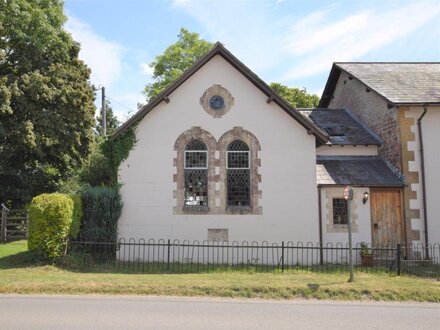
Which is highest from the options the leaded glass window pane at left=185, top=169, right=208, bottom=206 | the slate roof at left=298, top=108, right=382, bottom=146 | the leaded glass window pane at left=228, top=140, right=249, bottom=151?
the slate roof at left=298, top=108, right=382, bottom=146

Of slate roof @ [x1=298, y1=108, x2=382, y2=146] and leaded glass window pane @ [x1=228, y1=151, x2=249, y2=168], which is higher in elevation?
slate roof @ [x1=298, y1=108, x2=382, y2=146]

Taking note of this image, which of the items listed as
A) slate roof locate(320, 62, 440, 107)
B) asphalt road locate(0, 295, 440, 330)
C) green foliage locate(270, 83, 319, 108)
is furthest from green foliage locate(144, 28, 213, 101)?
asphalt road locate(0, 295, 440, 330)

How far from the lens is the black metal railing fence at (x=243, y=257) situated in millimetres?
13516

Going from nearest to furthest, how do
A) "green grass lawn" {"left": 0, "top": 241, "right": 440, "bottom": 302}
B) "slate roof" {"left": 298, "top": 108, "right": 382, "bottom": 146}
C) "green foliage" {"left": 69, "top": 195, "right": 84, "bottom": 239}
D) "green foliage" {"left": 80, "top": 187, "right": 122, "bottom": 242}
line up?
"green grass lawn" {"left": 0, "top": 241, "right": 440, "bottom": 302} → "green foliage" {"left": 69, "top": 195, "right": 84, "bottom": 239} → "green foliage" {"left": 80, "top": 187, "right": 122, "bottom": 242} → "slate roof" {"left": 298, "top": 108, "right": 382, "bottom": 146}

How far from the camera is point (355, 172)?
634 inches

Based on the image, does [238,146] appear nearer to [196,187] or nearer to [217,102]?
[217,102]

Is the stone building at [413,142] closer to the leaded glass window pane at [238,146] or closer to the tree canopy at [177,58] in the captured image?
the leaded glass window pane at [238,146]

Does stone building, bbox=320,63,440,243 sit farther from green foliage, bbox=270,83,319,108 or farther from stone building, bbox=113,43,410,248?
green foliage, bbox=270,83,319,108

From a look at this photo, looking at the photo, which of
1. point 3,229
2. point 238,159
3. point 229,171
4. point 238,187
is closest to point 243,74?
point 238,159

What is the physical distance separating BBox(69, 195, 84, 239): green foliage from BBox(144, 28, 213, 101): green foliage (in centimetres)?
2023

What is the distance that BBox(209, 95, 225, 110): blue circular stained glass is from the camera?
602 inches

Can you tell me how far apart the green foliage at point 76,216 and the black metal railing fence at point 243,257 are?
0.39m

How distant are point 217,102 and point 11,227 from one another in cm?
1255

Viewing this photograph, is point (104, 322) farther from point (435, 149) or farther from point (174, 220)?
point (435, 149)
